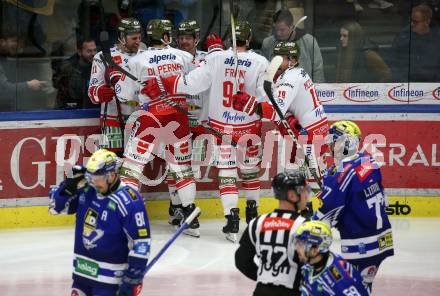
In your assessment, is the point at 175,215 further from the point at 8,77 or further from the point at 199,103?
the point at 8,77

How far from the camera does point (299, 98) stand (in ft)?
32.5

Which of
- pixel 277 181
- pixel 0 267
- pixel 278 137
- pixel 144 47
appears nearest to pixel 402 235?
pixel 278 137

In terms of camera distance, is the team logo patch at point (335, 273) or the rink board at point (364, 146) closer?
the team logo patch at point (335, 273)

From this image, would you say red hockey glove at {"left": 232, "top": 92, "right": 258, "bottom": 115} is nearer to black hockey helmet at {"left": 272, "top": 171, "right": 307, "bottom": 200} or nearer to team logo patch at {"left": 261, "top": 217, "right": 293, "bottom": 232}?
black hockey helmet at {"left": 272, "top": 171, "right": 307, "bottom": 200}

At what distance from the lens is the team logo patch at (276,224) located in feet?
19.9

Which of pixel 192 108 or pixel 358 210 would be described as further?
pixel 192 108

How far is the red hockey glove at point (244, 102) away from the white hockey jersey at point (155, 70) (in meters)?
0.49

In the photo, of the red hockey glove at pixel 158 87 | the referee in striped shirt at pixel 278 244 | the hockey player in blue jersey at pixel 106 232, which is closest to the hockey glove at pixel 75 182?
the hockey player in blue jersey at pixel 106 232

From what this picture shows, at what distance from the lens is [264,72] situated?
388 inches

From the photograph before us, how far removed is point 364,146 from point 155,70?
2154mm

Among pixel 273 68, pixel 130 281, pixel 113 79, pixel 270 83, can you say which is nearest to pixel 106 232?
pixel 130 281

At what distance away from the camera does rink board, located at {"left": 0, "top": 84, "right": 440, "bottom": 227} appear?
10.3 m

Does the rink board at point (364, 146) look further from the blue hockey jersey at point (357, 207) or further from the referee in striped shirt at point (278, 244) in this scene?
the referee in striped shirt at point (278, 244)

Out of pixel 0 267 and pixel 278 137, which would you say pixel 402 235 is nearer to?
pixel 278 137
